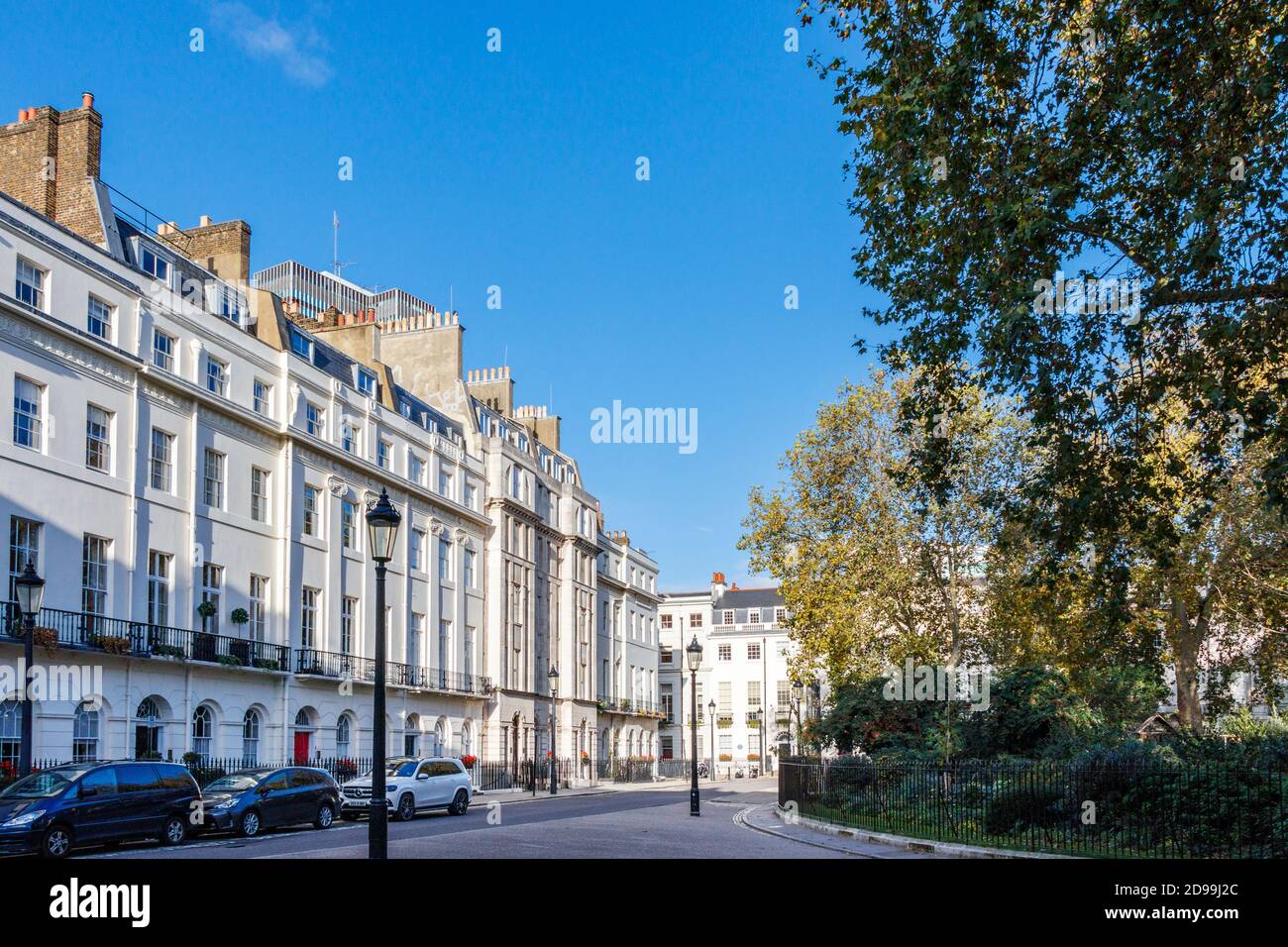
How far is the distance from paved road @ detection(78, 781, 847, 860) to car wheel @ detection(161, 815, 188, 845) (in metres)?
0.28

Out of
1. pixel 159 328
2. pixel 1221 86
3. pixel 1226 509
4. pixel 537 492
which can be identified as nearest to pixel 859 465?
pixel 1226 509

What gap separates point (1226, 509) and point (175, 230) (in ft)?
119

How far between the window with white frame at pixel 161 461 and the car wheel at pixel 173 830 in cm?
1471

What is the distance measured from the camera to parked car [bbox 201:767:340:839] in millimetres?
26188

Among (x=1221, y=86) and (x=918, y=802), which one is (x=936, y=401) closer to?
(x=1221, y=86)

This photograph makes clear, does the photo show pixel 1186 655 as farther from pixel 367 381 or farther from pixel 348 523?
pixel 367 381

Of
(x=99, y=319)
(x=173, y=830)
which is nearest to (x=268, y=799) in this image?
(x=173, y=830)

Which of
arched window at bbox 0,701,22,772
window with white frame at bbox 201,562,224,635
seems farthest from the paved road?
window with white frame at bbox 201,562,224,635

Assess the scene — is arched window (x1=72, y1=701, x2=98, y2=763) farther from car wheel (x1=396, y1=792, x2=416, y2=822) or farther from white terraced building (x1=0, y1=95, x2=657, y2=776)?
car wheel (x1=396, y1=792, x2=416, y2=822)

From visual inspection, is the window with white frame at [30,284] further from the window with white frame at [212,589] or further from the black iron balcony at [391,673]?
the black iron balcony at [391,673]

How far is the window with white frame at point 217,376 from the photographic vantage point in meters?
39.5

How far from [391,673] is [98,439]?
62.9ft

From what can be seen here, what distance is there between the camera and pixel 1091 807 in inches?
742

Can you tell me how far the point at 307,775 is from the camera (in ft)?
95.8
